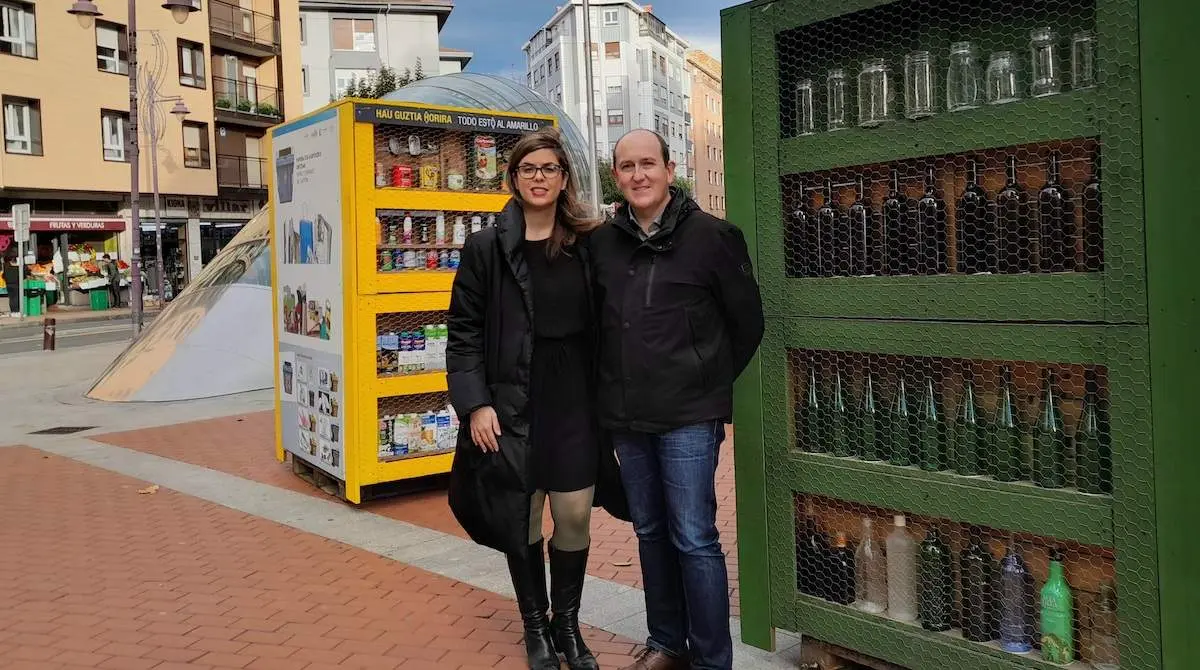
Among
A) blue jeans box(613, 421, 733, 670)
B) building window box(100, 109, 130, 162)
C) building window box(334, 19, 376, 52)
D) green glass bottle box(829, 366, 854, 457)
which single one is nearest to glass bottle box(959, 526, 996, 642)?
green glass bottle box(829, 366, 854, 457)

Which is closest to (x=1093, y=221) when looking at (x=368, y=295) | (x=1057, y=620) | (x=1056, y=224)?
(x=1056, y=224)

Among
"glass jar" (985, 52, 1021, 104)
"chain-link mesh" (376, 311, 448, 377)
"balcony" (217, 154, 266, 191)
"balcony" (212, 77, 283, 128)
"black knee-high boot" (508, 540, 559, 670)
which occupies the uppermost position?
"balcony" (212, 77, 283, 128)

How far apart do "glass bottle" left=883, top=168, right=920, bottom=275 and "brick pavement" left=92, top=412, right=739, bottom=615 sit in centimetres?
179

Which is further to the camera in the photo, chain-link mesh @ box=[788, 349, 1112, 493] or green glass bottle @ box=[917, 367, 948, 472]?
green glass bottle @ box=[917, 367, 948, 472]

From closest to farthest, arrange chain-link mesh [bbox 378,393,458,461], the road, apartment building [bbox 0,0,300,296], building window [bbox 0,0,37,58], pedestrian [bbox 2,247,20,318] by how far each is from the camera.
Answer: chain-link mesh [bbox 378,393,458,461], the road, pedestrian [bbox 2,247,20,318], building window [bbox 0,0,37,58], apartment building [bbox 0,0,300,296]

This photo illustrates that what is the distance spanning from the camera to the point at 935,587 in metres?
3.28

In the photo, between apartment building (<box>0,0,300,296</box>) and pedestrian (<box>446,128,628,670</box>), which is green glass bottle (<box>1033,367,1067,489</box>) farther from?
apartment building (<box>0,0,300,296</box>)

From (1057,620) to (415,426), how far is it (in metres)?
4.49

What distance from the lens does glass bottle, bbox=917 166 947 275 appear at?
328 centimetres

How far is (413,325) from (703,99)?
86130 mm

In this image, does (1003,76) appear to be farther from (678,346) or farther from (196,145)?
(196,145)

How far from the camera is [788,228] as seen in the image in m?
3.62

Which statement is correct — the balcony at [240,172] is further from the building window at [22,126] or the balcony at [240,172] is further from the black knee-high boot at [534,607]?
the black knee-high boot at [534,607]

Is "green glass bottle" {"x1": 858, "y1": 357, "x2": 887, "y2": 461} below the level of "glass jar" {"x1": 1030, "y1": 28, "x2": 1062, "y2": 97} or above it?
below
